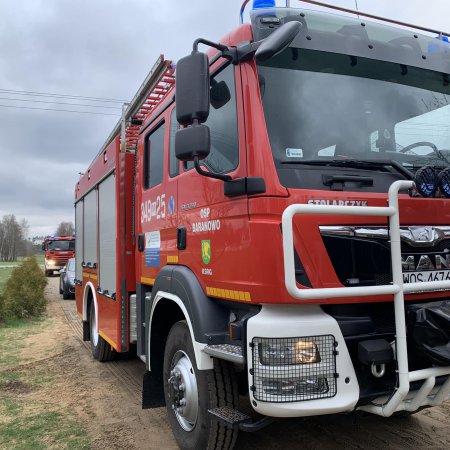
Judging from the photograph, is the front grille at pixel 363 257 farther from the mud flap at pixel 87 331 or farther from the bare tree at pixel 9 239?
the bare tree at pixel 9 239

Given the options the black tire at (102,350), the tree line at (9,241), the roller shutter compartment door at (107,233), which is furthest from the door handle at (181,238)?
A: the tree line at (9,241)

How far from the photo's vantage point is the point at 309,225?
2434mm

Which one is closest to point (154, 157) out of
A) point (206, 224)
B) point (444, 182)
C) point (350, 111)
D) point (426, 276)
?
point (206, 224)

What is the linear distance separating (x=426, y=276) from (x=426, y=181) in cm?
54

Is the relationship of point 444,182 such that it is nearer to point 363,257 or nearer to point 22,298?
point 363,257

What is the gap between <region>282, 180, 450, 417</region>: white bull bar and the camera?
2.23 meters

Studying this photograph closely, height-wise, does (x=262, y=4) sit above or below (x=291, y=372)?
above

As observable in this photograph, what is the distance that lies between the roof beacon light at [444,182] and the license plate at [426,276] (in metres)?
0.46

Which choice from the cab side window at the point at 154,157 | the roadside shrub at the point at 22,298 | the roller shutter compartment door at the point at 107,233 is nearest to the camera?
the cab side window at the point at 154,157

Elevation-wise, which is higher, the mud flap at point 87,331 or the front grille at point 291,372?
the front grille at point 291,372

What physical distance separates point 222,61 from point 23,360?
5.89m

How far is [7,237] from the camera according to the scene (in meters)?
94.5

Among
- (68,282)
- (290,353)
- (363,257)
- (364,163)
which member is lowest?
(68,282)

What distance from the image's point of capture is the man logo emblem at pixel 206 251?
3.02 metres
